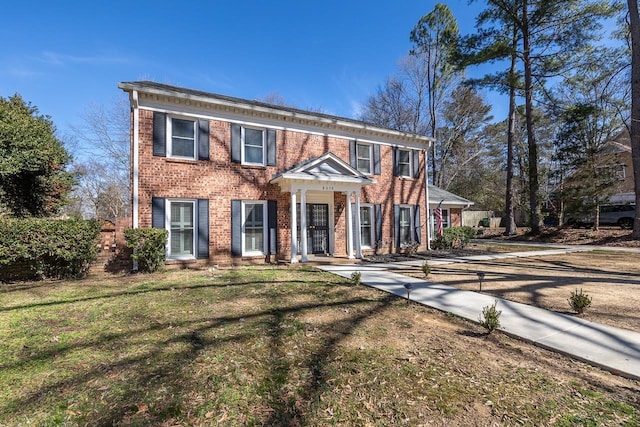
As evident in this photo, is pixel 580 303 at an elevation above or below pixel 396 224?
below

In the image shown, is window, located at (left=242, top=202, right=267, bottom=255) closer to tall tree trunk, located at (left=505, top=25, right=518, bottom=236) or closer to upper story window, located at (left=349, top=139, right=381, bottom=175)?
upper story window, located at (left=349, top=139, right=381, bottom=175)

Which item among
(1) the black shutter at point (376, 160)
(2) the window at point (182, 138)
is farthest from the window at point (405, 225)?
(2) the window at point (182, 138)

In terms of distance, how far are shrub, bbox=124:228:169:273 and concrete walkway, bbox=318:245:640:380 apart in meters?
5.90

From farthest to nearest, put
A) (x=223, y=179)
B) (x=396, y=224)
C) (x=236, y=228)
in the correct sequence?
1. (x=396, y=224)
2. (x=236, y=228)
3. (x=223, y=179)

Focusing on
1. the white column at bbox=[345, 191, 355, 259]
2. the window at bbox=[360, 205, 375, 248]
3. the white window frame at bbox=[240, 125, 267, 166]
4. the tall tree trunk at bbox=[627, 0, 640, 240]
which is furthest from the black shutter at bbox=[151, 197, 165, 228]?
the tall tree trunk at bbox=[627, 0, 640, 240]

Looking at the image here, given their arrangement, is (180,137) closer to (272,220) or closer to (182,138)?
(182,138)

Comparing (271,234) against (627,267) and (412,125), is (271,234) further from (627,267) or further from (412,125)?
(412,125)

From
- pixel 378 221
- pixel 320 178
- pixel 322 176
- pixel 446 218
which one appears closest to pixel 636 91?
pixel 446 218

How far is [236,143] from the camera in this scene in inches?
402

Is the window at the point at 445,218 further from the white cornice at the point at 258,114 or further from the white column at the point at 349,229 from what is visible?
the white column at the point at 349,229

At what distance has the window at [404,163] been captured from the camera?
13732 millimetres

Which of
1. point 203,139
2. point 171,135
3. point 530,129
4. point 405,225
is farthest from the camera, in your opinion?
point 530,129

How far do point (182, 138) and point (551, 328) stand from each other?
10016 millimetres

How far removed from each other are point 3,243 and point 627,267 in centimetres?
1717
